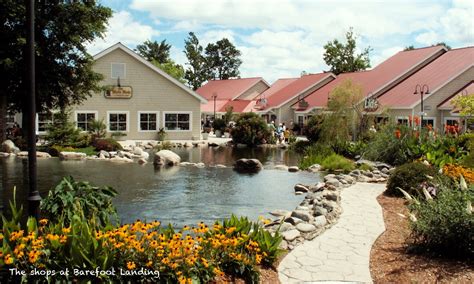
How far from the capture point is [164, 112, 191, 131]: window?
3619cm

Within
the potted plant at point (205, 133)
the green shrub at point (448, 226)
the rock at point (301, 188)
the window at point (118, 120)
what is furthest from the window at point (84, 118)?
the green shrub at point (448, 226)

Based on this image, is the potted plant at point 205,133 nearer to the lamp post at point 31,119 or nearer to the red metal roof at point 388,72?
the red metal roof at point 388,72

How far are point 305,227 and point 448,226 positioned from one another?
241 cm

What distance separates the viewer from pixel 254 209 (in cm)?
1150

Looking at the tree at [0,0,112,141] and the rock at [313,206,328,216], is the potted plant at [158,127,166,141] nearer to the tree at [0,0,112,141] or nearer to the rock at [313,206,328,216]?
the tree at [0,0,112,141]

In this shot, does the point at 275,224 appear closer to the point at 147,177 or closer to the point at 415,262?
the point at 415,262

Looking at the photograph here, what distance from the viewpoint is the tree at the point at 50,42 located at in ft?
73.8

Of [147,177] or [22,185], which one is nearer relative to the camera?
[22,185]

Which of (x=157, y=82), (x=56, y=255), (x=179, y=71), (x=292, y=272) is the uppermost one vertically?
(x=179, y=71)

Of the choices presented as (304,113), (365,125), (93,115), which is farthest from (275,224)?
(304,113)

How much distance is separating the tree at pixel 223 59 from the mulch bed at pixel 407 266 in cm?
7476

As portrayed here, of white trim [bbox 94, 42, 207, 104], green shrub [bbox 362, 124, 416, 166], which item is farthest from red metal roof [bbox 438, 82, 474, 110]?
white trim [bbox 94, 42, 207, 104]

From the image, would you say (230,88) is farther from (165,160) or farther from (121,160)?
(165,160)

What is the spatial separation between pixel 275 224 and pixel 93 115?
27.4m
